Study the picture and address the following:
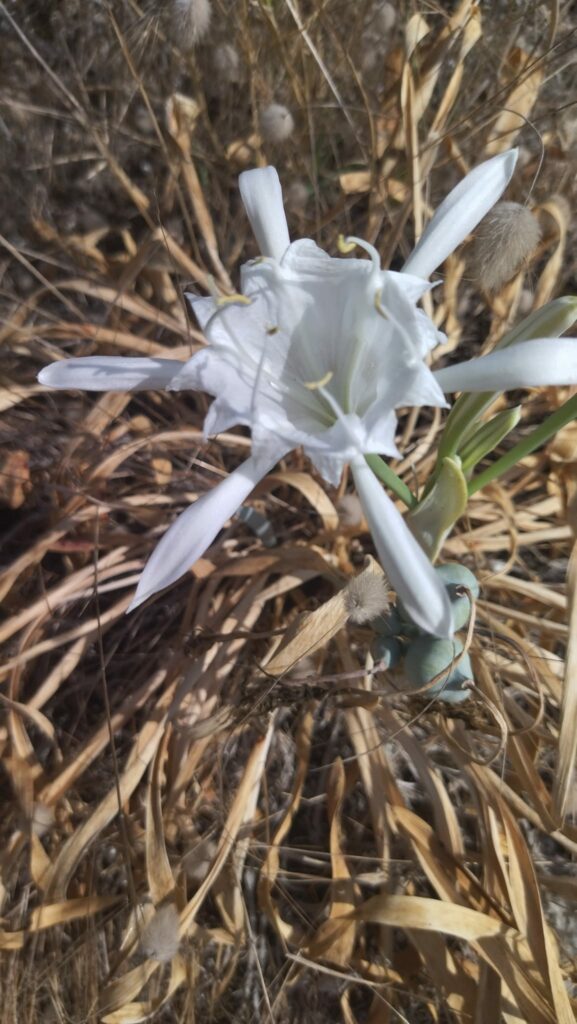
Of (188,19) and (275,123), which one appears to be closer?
(188,19)

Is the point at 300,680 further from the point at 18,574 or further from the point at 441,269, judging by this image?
the point at 441,269

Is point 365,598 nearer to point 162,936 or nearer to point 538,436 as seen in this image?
point 538,436

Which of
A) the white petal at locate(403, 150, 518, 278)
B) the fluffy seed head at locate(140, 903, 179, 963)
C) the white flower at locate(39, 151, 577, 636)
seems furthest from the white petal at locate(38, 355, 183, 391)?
the fluffy seed head at locate(140, 903, 179, 963)

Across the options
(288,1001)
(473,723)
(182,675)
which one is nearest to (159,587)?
(473,723)

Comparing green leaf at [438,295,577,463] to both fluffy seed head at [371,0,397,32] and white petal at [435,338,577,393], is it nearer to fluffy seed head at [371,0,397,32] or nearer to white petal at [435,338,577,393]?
white petal at [435,338,577,393]

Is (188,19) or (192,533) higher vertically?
(188,19)

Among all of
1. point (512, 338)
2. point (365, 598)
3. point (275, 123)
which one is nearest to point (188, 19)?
point (275, 123)

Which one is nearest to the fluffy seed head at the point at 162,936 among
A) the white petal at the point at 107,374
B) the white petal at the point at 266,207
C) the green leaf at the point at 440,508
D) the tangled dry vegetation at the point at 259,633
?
the tangled dry vegetation at the point at 259,633
